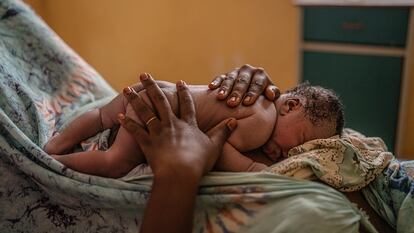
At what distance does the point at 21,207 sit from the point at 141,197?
30 centimetres

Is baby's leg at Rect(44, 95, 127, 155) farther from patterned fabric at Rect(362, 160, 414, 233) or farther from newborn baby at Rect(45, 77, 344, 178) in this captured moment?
patterned fabric at Rect(362, 160, 414, 233)

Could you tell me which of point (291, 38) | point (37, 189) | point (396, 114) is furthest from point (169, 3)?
point (37, 189)

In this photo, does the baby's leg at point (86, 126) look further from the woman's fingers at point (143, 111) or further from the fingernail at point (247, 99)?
the fingernail at point (247, 99)

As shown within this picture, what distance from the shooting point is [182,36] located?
342cm

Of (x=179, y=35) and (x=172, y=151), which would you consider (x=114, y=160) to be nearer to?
(x=172, y=151)

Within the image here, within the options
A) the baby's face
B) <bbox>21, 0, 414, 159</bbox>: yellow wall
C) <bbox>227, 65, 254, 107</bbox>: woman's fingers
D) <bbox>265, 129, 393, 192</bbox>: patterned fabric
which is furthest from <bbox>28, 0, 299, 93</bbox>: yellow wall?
<bbox>265, 129, 393, 192</bbox>: patterned fabric

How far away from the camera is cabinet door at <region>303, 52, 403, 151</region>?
280 cm

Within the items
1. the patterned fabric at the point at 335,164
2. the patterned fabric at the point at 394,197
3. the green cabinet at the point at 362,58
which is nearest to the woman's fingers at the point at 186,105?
the patterned fabric at the point at 335,164

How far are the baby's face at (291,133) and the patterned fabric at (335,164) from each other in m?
0.06

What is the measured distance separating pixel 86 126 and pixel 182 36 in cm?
226

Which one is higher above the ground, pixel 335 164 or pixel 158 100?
pixel 158 100

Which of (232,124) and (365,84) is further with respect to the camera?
(365,84)

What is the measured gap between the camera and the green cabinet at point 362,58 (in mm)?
2732

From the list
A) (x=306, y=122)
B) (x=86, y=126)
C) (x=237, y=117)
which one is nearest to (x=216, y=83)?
(x=237, y=117)
